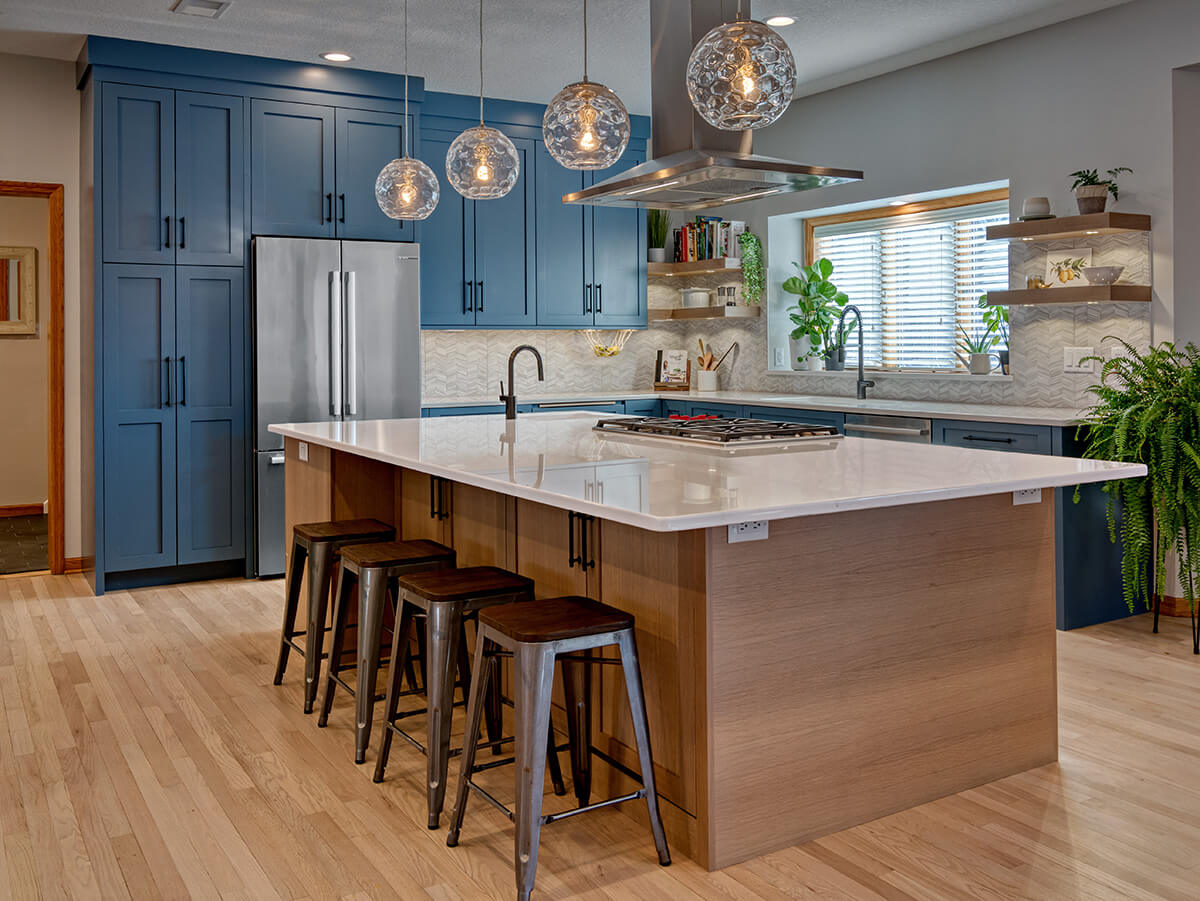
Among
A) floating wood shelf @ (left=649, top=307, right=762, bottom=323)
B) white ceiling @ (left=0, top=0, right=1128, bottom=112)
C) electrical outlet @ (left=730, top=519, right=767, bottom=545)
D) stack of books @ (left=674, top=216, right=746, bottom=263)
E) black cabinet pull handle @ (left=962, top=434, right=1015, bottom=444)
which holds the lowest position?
electrical outlet @ (left=730, top=519, right=767, bottom=545)

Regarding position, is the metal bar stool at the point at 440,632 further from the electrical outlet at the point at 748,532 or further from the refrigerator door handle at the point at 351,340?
the refrigerator door handle at the point at 351,340

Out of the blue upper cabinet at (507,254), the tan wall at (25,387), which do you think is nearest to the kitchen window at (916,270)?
the blue upper cabinet at (507,254)

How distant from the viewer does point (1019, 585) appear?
294cm

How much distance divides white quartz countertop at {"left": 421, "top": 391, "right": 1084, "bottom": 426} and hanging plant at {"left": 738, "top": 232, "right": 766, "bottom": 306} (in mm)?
643

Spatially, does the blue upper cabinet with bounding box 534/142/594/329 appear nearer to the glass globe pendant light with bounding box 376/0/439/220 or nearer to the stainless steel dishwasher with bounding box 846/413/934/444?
the stainless steel dishwasher with bounding box 846/413/934/444

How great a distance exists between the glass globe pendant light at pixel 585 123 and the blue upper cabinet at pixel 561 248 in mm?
3374

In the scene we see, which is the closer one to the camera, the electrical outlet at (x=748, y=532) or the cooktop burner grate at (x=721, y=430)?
the electrical outlet at (x=748, y=532)

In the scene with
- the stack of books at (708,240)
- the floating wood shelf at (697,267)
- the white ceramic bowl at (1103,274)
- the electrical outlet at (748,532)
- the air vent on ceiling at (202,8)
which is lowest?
the electrical outlet at (748,532)

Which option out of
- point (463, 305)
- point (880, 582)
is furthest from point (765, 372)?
point (880, 582)

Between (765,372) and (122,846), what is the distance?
509cm

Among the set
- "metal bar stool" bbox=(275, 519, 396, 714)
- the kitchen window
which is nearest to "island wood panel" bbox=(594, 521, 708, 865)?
"metal bar stool" bbox=(275, 519, 396, 714)

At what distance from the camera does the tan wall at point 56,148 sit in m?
5.63

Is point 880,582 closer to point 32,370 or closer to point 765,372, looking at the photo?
point 765,372

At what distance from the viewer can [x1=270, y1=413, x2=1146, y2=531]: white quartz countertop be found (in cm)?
225
